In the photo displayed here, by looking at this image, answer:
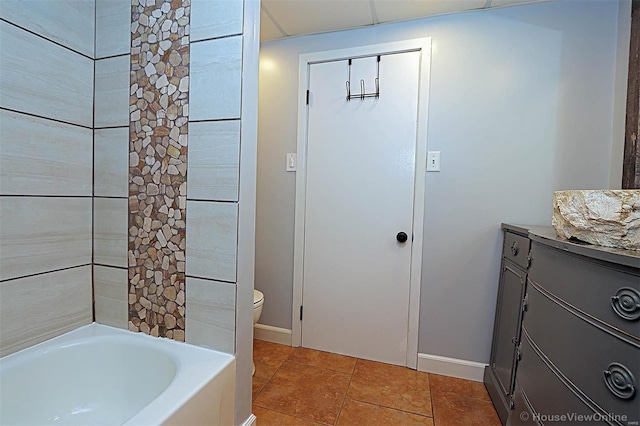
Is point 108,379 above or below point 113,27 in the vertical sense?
below

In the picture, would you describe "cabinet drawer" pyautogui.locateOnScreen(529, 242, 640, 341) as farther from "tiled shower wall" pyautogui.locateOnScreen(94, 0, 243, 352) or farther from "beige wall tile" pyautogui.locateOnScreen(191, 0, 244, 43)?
"beige wall tile" pyautogui.locateOnScreen(191, 0, 244, 43)

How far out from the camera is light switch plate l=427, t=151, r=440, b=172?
6.01 feet

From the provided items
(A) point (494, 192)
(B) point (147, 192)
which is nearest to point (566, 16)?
(A) point (494, 192)

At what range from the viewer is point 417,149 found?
1867mm

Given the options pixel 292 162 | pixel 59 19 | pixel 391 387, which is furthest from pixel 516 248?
pixel 59 19

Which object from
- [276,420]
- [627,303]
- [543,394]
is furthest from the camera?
[276,420]

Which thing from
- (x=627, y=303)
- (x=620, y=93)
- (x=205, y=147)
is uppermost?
(x=620, y=93)

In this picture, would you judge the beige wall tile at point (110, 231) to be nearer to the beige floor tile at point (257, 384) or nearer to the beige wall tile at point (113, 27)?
the beige wall tile at point (113, 27)

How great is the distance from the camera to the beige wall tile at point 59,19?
3.43ft

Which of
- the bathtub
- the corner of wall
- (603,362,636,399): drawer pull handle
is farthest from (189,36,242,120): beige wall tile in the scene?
the corner of wall

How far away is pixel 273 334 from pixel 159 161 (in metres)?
1.56

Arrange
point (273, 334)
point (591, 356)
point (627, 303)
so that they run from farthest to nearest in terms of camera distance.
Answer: point (273, 334) < point (591, 356) < point (627, 303)

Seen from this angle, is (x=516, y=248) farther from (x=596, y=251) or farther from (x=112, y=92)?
(x=112, y=92)

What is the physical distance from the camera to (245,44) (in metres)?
1.11
